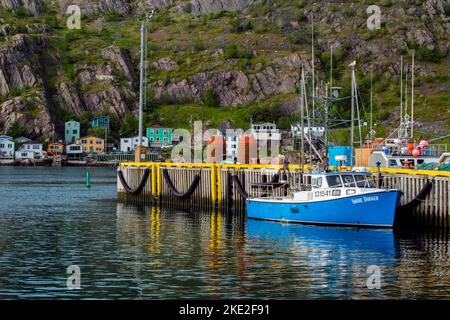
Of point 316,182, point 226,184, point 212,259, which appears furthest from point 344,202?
point 226,184

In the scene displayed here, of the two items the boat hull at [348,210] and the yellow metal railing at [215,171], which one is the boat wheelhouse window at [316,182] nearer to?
the boat hull at [348,210]

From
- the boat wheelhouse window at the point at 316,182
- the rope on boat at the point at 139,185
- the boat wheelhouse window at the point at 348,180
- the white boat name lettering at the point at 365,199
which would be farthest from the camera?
the rope on boat at the point at 139,185

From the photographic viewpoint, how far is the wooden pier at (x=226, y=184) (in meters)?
54.3

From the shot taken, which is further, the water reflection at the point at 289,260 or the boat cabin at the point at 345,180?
the boat cabin at the point at 345,180

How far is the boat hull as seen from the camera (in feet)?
178

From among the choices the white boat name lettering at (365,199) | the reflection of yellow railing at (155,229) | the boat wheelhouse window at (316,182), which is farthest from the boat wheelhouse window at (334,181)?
the reflection of yellow railing at (155,229)

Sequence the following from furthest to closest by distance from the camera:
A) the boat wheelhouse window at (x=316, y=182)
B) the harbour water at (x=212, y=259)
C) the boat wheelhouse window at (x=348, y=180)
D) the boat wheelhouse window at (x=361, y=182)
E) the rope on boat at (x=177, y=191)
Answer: the rope on boat at (x=177, y=191) < the boat wheelhouse window at (x=316, y=182) < the boat wheelhouse window at (x=361, y=182) < the boat wheelhouse window at (x=348, y=180) < the harbour water at (x=212, y=259)

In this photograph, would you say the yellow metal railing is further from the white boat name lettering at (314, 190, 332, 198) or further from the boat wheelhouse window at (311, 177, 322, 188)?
the white boat name lettering at (314, 190, 332, 198)

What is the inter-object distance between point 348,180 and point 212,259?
1404 centimetres

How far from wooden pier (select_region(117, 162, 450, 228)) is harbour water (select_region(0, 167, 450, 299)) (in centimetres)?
204

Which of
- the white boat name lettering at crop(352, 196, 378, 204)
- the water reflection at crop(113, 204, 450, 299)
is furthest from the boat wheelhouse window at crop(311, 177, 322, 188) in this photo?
the water reflection at crop(113, 204, 450, 299)

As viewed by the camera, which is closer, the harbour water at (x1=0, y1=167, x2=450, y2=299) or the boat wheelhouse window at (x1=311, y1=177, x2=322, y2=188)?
the harbour water at (x1=0, y1=167, x2=450, y2=299)

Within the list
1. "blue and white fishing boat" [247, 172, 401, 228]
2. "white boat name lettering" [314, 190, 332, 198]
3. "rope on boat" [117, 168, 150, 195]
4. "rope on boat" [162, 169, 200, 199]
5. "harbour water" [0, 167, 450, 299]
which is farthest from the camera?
"rope on boat" [117, 168, 150, 195]
